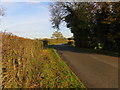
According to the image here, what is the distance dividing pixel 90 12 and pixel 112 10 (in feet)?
13.3

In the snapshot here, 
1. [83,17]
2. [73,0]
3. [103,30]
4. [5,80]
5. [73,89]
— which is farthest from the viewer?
[73,0]

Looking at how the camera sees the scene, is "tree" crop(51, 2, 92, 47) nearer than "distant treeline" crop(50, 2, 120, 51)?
No

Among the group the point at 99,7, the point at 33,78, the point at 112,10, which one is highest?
the point at 99,7

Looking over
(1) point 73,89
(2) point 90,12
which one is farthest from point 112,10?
(1) point 73,89

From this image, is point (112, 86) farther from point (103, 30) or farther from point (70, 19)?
point (70, 19)

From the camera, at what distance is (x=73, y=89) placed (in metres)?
3.49

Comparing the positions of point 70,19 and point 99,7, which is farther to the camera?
point 70,19

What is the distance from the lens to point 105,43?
1366cm

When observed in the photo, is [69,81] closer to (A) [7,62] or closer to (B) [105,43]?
(A) [7,62]

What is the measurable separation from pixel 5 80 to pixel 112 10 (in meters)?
12.6

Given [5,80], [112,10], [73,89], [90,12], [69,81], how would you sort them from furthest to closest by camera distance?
[90,12] → [112,10] → [69,81] → [73,89] → [5,80]

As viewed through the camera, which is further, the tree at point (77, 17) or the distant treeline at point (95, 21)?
the tree at point (77, 17)

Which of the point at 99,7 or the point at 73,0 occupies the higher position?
the point at 73,0

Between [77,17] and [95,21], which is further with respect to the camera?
[77,17]
